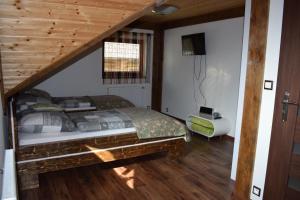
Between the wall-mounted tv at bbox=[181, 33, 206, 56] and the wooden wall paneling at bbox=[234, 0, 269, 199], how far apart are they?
255 cm

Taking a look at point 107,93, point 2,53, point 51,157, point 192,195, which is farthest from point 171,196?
point 107,93

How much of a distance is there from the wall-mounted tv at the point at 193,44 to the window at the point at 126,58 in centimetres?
117

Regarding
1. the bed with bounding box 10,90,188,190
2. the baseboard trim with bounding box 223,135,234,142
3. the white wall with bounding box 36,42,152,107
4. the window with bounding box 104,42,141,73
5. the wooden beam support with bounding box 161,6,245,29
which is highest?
the wooden beam support with bounding box 161,6,245,29

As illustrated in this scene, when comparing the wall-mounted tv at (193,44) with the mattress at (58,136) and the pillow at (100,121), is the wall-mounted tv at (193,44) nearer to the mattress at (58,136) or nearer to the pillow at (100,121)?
the pillow at (100,121)

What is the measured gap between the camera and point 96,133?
2.91 m

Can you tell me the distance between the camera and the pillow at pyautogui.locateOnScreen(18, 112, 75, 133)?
2615 millimetres

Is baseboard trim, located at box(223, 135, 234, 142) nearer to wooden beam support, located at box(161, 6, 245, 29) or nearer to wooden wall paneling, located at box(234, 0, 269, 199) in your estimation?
wooden wall paneling, located at box(234, 0, 269, 199)

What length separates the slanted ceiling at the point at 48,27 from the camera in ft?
5.91

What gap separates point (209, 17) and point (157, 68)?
6.62 feet

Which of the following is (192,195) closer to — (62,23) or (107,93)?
(62,23)

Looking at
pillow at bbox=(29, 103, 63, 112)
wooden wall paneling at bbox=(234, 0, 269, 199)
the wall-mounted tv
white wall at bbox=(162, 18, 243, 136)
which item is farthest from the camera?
the wall-mounted tv

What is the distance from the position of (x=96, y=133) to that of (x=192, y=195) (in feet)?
4.31

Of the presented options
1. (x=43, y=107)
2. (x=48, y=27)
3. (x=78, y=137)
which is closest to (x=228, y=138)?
(x=78, y=137)

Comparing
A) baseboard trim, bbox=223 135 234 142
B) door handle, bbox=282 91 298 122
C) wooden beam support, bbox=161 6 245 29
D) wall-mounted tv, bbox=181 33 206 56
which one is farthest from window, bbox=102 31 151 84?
door handle, bbox=282 91 298 122
